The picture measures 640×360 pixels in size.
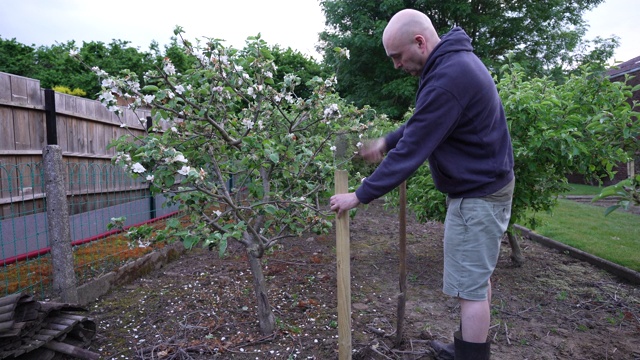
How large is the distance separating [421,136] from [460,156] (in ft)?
1.00

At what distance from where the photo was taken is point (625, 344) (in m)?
2.99

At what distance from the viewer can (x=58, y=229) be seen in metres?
3.25

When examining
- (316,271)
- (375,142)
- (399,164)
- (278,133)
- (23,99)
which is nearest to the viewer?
(399,164)

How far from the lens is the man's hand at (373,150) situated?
259cm

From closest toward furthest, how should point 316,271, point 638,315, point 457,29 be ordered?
point 457,29, point 638,315, point 316,271

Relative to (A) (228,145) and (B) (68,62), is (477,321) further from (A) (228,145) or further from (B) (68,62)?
(B) (68,62)

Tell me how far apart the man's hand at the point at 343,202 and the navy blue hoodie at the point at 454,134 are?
45 millimetres

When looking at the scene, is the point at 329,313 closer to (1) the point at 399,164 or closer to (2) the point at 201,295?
(2) the point at 201,295

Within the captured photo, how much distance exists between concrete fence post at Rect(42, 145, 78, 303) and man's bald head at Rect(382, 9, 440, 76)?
2696 millimetres

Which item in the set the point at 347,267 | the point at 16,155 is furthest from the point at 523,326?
the point at 16,155

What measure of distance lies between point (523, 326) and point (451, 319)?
1.81 feet

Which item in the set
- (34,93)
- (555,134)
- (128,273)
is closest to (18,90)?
(34,93)

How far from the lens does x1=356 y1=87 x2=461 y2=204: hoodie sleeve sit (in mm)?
1995

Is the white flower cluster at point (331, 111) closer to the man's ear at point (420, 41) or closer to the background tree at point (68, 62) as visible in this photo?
the man's ear at point (420, 41)
